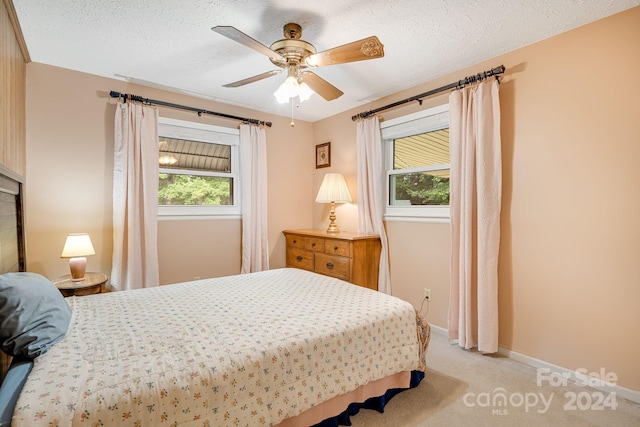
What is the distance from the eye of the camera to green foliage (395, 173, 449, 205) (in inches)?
120

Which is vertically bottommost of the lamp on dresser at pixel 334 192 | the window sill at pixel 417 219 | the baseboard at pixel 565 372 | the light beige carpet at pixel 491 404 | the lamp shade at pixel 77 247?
the light beige carpet at pixel 491 404

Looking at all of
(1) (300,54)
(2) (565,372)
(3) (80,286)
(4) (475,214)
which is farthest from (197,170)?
(2) (565,372)

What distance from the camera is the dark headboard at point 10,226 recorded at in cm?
171

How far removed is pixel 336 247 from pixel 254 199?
3.86ft

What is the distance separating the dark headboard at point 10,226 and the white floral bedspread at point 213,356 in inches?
16.3

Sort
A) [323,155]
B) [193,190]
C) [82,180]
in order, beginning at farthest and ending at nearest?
[323,155] → [193,190] → [82,180]

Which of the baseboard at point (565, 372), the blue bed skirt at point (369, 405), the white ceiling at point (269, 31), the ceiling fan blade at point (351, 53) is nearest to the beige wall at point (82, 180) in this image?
the white ceiling at point (269, 31)

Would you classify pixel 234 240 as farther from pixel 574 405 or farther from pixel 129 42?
pixel 574 405

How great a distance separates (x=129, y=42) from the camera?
2330 mm

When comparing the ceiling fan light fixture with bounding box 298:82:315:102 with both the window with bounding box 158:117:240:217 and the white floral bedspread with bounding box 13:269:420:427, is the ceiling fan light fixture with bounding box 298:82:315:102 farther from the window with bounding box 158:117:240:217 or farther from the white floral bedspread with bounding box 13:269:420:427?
the window with bounding box 158:117:240:217

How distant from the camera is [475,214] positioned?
102 inches

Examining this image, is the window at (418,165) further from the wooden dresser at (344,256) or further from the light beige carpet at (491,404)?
the light beige carpet at (491,404)

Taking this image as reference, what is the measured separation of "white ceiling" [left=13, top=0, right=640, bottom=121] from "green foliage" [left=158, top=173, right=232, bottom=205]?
3.54 feet

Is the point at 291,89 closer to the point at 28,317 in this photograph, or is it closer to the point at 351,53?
the point at 351,53
